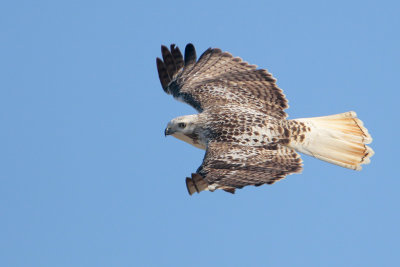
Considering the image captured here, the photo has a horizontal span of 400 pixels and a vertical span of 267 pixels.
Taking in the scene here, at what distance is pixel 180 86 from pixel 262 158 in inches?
136

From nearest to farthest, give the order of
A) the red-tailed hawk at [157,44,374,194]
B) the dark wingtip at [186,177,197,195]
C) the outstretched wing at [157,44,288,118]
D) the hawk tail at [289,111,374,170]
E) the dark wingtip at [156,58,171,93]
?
the dark wingtip at [186,177,197,195] → the red-tailed hawk at [157,44,374,194] → the hawk tail at [289,111,374,170] → the outstretched wing at [157,44,288,118] → the dark wingtip at [156,58,171,93]

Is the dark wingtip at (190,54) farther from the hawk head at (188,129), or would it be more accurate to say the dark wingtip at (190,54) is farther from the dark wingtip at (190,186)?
the dark wingtip at (190,186)

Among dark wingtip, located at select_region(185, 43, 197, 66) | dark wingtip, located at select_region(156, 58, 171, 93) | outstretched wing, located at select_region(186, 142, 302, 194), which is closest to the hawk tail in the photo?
outstretched wing, located at select_region(186, 142, 302, 194)

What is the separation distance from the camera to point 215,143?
43.9 ft

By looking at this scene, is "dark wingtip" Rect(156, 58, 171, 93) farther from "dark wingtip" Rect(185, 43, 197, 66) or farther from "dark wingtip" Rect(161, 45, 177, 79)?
"dark wingtip" Rect(185, 43, 197, 66)

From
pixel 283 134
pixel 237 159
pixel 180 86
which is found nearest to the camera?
pixel 237 159

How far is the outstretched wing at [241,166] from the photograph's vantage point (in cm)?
1166

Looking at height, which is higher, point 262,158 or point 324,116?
point 324,116

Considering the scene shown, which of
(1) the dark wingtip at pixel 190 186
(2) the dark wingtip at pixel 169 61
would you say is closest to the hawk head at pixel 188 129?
(2) the dark wingtip at pixel 169 61

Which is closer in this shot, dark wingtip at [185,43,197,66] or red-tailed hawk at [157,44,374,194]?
red-tailed hawk at [157,44,374,194]

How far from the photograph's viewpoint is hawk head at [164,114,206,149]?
46.3 feet

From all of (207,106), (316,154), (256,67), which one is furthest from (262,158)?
(256,67)

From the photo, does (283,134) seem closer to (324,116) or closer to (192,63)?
(324,116)

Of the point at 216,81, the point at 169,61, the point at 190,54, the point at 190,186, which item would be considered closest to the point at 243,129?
the point at 216,81
